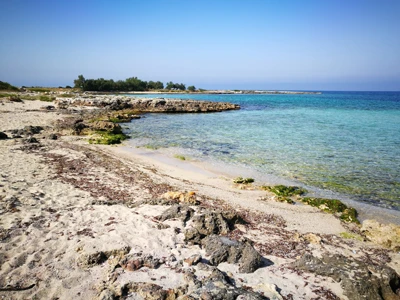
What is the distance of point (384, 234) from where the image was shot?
6.12 meters

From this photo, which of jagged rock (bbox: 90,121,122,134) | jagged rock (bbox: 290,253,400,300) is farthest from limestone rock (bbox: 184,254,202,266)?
jagged rock (bbox: 90,121,122,134)

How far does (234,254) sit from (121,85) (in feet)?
350

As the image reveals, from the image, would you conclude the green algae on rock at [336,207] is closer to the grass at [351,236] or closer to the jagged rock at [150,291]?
the grass at [351,236]

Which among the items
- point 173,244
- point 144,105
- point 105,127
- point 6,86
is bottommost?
point 173,244

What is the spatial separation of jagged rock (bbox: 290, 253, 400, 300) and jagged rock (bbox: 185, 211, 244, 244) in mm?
1831

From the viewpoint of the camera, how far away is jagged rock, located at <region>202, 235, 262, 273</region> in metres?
4.74

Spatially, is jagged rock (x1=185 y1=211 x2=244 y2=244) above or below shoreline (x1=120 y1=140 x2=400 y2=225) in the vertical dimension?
above

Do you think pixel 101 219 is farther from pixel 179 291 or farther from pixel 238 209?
pixel 238 209

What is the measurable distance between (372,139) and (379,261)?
1798cm

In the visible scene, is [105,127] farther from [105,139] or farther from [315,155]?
[315,155]

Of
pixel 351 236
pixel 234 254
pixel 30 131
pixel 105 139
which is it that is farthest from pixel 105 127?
pixel 351 236

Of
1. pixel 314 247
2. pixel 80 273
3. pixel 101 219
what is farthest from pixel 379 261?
pixel 101 219

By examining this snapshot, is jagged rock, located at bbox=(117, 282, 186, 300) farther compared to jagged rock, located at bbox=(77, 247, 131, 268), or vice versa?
jagged rock, located at bbox=(77, 247, 131, 268)

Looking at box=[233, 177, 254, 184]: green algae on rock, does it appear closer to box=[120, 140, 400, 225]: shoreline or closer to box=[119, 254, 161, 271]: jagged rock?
box=[120, 140, 400, 225]: shoreline
